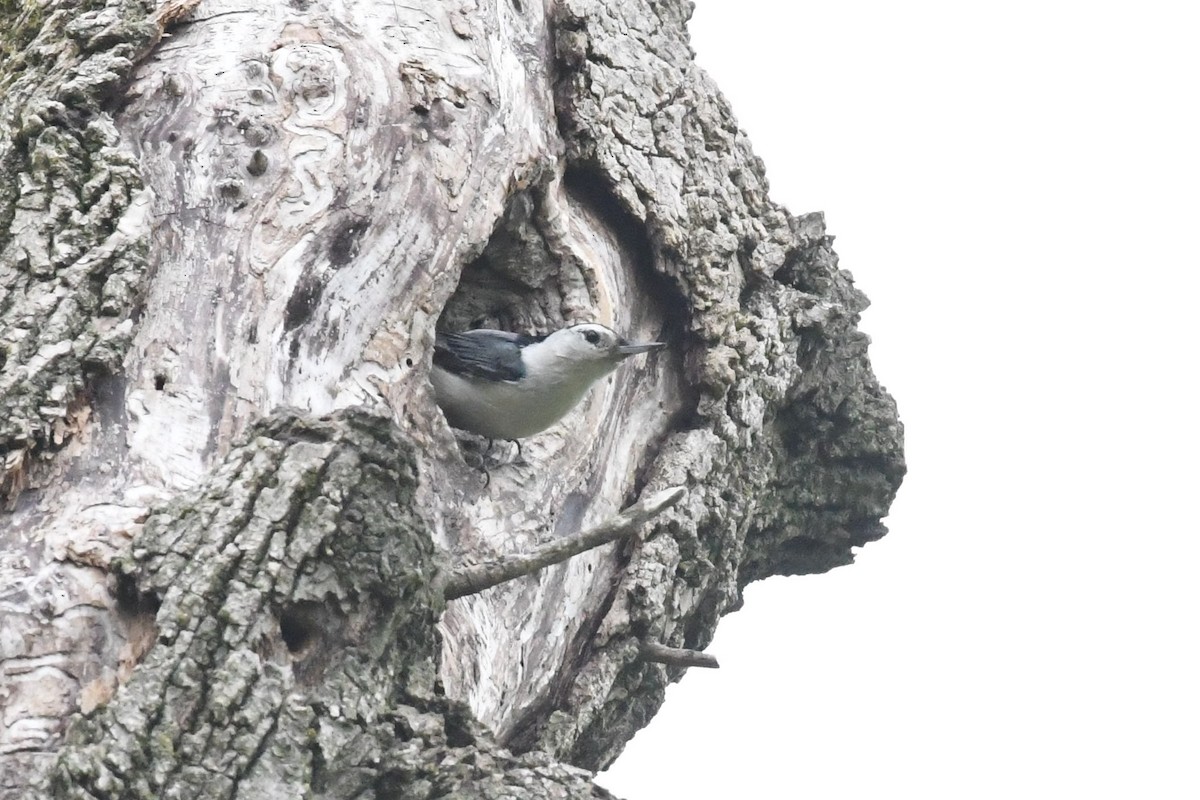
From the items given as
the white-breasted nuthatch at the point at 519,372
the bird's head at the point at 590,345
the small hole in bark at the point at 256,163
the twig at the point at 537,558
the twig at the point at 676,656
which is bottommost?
the twig at the point at 676,656

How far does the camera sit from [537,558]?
3.21 m

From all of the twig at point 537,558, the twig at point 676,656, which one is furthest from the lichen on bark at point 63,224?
the twig at point 676,656

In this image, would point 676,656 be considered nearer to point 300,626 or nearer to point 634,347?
point 634,347

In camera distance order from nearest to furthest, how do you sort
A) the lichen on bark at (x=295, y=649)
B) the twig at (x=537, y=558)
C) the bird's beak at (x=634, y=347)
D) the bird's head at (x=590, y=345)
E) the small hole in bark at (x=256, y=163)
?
the lichen on bark at (x=295, y=649) → the twig at (x=537, y=558) → the small hole in bark at (x=256, y=163) → the bird's head at (x=590, y=345) → the bird's beak at (x=634, y=347)

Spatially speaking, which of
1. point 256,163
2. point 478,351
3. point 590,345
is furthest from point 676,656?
point 256,163

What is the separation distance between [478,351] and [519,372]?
24 cm

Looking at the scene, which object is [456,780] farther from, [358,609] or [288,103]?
[288,103]

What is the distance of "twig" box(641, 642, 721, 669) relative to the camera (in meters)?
4.06

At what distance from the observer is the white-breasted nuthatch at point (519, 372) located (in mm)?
4488

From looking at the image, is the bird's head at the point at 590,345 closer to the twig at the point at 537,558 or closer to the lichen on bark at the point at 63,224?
the twig at the point at 537,558

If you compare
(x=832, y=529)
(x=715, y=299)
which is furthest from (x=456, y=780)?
(x=832, y=529)

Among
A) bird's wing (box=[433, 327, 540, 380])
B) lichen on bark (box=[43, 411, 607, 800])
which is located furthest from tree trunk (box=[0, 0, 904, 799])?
bird's wing (box=[433, 327, 540, 380])

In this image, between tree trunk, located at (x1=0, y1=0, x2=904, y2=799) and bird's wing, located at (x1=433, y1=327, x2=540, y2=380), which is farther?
bird's wing, located at (x1=433, y1=327, x2=540, y2=380)

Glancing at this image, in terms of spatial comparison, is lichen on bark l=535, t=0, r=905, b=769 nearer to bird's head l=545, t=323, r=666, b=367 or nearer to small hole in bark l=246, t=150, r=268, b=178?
bird's head l=545, t=323, r=666, b=367
